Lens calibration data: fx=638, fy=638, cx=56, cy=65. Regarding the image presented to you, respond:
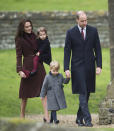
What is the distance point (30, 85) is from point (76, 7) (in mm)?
15617

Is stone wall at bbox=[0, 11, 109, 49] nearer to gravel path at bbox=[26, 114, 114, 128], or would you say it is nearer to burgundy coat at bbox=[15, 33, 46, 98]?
gravel path at bbox=[26, 114, 114, 128]

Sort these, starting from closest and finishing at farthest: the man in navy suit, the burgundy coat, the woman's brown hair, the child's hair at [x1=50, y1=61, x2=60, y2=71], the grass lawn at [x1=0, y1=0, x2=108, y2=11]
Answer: the child's hair at [x1=50, y1=61, x2=60, y2=71]
the man in navy suit
the woman's brown hair
the burgundy coat
the grass lawn at [x1=0, y1=0, x2=108, y2=11]

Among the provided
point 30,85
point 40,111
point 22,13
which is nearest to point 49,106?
point 30,85

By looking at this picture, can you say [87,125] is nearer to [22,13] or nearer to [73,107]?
[73,107]

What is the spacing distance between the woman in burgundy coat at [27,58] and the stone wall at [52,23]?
37.5 ft

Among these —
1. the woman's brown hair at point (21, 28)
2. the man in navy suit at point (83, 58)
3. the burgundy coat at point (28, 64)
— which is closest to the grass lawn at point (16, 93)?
the burgundy coat at point (28, 64)

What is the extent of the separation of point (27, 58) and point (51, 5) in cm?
1631

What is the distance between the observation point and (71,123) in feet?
37.4

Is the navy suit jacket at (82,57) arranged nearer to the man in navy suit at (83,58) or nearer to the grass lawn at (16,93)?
the man in navy suit at (83,58)

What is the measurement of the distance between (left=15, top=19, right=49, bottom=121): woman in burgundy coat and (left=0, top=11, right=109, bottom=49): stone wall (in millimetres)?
11427

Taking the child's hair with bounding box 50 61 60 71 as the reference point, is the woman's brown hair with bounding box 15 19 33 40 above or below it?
above

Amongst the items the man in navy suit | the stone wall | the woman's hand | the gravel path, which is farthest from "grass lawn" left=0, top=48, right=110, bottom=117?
the man in navy suit

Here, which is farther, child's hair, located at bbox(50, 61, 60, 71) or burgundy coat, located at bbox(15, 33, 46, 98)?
burgundy coat, located at bbox(15, 33, 46, 98)

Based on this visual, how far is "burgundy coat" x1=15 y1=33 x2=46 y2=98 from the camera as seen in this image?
1119 centimetres
